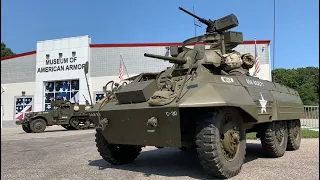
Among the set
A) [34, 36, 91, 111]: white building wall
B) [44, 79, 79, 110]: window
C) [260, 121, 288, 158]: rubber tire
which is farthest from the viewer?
[44, 79, 79, 110]: window

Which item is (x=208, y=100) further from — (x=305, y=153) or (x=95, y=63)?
(x=95, y=63)

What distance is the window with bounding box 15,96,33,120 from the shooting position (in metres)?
31.0

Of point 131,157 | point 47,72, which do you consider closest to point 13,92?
point 47,72

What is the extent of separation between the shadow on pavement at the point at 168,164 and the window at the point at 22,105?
24485mm

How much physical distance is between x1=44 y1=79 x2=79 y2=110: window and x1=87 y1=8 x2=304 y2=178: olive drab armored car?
2284cm

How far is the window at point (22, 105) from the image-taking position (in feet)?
102

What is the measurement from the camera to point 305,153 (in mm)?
8398

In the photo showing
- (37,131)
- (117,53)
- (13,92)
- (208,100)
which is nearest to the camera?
(208,100)

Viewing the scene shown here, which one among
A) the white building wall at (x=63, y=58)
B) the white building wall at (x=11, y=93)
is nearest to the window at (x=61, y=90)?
the white building wall at (x=63, y=58)

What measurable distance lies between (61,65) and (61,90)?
6.88 feet

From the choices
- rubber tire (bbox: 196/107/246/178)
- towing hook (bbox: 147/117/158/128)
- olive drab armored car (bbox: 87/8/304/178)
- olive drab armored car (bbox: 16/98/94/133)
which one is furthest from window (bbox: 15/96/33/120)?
rubber tire (bbox: 196/107/246/178)

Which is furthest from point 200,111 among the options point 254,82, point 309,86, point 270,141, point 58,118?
point 58,118

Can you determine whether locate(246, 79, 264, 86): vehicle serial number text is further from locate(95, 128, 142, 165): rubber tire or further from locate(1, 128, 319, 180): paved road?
locate(95, 128, 142, 165): rubber tire

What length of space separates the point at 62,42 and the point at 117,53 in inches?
197
